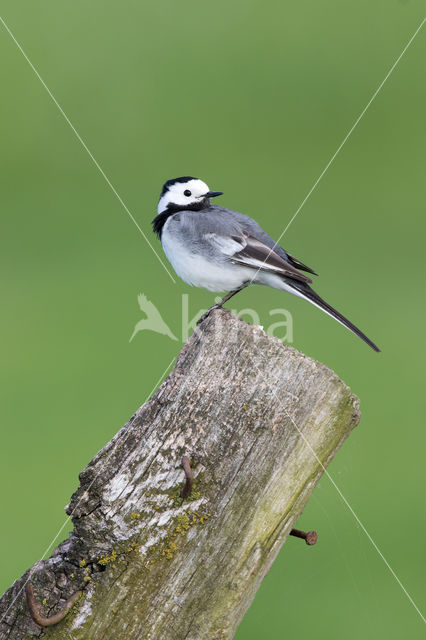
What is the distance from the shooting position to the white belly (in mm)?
4883

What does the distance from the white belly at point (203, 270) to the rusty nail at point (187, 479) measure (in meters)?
2.63

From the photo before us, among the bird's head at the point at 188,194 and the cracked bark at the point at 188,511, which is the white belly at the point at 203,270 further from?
the cracked bark at the point at 188,511

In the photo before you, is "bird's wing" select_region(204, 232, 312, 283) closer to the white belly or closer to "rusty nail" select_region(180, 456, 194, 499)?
the white belly

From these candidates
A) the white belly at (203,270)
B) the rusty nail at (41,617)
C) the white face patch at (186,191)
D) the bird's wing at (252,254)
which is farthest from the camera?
the white face patch at (186,191)

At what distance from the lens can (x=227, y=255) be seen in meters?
4.80

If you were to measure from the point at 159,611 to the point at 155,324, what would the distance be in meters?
5.61

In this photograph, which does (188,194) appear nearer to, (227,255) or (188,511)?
(227,255)

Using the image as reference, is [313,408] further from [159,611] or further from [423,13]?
[423,13]

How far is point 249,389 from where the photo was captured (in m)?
2.45

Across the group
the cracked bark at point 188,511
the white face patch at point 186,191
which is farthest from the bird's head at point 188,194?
the cracked bark at point 188,511

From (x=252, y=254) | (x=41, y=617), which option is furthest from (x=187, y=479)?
(x=252, y=254)

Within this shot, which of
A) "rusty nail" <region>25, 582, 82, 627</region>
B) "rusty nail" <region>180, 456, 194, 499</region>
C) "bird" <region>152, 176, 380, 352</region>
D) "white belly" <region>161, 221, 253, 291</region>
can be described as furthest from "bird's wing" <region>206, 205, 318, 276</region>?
"rusty nail" <region>25, 582, 82, 627</region>

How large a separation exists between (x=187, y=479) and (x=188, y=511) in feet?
0.31

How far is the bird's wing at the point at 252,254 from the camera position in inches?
182
